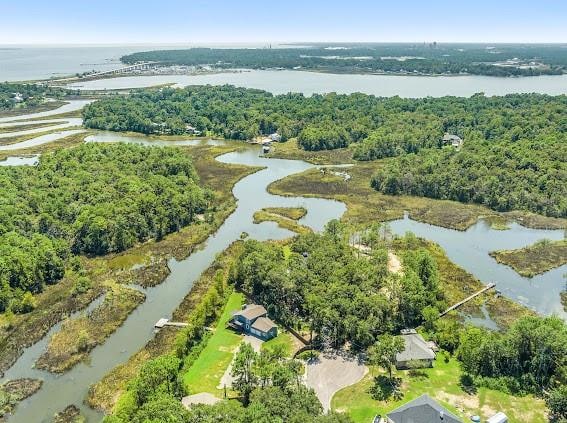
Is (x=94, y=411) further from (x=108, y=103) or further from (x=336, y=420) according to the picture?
(x=108, y=103)

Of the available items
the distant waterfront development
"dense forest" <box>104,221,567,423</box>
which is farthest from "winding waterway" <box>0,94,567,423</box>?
"dense forest" <box>104,221,567,423</box>

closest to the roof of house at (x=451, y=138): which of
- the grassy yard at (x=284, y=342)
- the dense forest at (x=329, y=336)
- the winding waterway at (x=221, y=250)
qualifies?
the winding waterway at (x=221, y=250)

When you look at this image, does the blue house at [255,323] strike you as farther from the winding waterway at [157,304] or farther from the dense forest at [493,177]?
the dense forest at [493,177]

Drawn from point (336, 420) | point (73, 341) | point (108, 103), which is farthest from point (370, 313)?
point (108, 103)

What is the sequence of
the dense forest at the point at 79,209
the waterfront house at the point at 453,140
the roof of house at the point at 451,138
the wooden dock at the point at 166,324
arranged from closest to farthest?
1. the wooden dock at the point at 166,324
2. the dense forest at the point at 79,209
3. the waterfront house at the point at 453,140
4. the roof of house at the point at 451,138

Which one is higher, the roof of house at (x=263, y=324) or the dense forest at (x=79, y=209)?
the dense forest at (x=79, y=209)

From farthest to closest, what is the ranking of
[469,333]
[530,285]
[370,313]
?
[530,285], [370,313], [469,333]

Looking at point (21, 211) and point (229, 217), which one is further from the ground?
point (21, 211)
